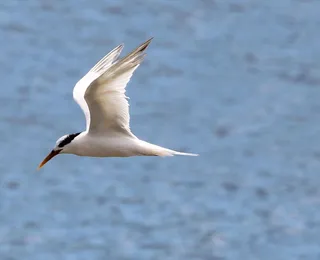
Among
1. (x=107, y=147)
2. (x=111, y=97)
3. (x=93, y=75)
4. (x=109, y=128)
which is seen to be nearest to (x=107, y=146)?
(x=107, y=147)

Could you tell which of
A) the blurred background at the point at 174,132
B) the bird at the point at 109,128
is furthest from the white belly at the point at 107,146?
the blurred background at the point at 174,132

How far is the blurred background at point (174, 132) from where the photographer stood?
18.8 metres

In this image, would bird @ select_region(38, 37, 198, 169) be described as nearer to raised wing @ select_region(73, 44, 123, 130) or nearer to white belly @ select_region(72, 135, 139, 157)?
white belly @ select_region(72, 135, 139, 157)

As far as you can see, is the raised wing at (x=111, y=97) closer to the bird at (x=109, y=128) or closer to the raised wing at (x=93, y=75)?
the bird at (x=109, y=128)

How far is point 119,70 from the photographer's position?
10.3 meters

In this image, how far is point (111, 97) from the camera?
1056 cm

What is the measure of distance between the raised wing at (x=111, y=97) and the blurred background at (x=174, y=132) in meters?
7.22

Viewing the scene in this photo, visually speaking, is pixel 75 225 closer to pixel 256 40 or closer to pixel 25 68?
pixel 25 68

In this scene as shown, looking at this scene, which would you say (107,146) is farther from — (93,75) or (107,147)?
(93,75)

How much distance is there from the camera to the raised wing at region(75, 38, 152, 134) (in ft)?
33.4

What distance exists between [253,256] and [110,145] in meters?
8.07

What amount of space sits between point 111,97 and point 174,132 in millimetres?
10315

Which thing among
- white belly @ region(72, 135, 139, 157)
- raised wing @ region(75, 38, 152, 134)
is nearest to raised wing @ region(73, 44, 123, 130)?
raised wing @ region(75, 38, 152, 134)

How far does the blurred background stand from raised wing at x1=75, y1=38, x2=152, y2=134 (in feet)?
23.7
